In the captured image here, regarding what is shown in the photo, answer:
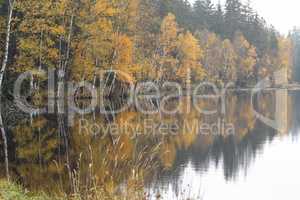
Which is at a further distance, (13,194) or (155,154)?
(155,154)

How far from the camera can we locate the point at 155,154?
18281 millimetres

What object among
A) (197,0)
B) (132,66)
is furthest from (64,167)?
(197,0)

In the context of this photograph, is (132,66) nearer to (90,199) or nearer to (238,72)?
(90,199)

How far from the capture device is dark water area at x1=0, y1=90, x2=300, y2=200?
41.8 feet

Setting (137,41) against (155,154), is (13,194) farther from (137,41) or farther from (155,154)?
(137,41)

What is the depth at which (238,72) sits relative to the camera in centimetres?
8575

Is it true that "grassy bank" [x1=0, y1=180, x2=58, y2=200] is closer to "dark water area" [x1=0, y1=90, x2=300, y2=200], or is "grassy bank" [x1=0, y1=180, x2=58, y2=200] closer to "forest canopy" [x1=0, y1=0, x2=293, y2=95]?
"dark water area" [x1=0, y1=90, x2=300, y2=200]

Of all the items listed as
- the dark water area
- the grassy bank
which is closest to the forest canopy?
the dark water area

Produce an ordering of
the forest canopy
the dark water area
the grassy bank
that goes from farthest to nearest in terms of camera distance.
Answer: the forest canopy → the dark water area → the grassy bank

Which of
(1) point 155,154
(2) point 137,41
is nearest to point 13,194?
(1) point 155,154

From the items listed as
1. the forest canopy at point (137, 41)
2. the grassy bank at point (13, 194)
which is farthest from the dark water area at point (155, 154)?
the forest canopy at point (137, 41)

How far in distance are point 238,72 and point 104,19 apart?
5083 cm

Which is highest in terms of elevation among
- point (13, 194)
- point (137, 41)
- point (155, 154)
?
point (137, 41)

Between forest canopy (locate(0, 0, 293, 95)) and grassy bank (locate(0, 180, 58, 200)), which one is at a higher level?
forest canopy (locate(0, 0, 293, 95))
